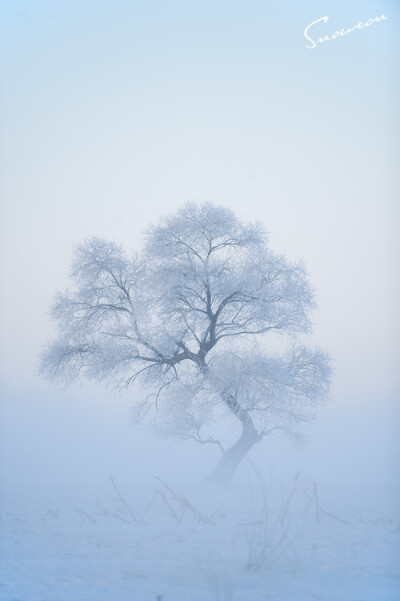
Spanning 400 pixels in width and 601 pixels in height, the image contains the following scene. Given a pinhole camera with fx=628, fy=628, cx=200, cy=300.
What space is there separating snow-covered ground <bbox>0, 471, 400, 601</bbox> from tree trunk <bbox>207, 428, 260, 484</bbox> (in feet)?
19.7

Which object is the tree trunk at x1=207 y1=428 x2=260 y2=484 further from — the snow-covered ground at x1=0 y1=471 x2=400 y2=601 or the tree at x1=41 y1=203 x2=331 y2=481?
the snow-covered ground at x1=0 y1=471 x2=400 y2=601

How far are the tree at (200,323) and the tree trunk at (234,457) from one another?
0.02 meters

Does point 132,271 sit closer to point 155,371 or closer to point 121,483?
point 155,371

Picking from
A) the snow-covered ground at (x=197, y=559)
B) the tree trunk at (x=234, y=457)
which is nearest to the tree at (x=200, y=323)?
the tree trunk at (x=234, y=457)

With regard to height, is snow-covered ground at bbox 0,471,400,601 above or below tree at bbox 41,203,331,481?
below

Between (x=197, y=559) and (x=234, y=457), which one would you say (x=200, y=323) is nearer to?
(x=234, y=457)

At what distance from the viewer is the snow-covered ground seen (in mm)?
3799

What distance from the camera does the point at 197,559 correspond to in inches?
182

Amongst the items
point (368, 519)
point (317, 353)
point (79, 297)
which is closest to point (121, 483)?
point (79, 297)

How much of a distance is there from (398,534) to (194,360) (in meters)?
7.85

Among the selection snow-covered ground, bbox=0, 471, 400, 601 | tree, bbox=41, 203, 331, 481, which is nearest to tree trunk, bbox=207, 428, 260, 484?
tree, bbox=41, 203, 331, 481

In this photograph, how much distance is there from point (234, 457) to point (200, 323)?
9.65ft

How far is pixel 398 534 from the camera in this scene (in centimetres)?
591

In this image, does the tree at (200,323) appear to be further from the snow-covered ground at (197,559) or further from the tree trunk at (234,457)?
the snow-covered ground at (197,559)
